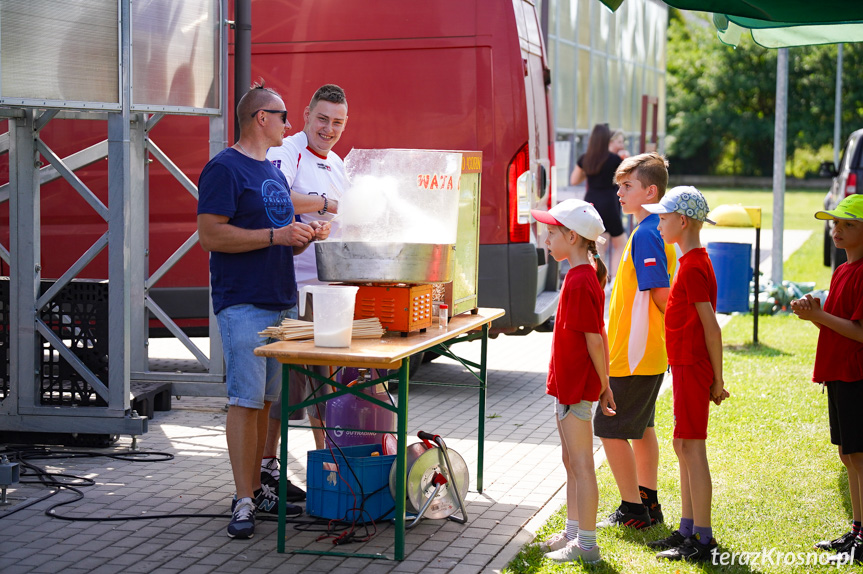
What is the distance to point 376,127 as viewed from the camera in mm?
8125

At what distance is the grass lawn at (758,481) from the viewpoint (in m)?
4.65

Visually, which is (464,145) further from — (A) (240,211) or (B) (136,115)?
(A) (240,211)

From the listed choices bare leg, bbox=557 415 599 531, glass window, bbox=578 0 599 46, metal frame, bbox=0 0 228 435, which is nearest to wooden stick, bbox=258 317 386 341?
bare leg, bbox=557 415 599 531

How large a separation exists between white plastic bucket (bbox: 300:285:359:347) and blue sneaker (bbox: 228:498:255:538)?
96 centimetres

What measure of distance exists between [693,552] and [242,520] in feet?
6.61

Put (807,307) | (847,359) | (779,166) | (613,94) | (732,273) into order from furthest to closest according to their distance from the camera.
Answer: (613,94)
(779,166)
(732,273)
(847,359)
(807,307)

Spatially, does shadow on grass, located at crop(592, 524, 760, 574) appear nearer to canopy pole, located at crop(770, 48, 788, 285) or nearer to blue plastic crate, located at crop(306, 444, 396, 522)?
blue plastic crate, located at crop(306, 444, 396, 522)

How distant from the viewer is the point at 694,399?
4527 mm

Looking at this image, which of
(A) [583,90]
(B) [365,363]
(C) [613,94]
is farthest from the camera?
(C) [613,94]

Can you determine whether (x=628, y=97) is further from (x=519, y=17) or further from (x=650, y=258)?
(x=650, y=258)

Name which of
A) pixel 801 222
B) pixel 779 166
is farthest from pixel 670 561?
pixel 801 222

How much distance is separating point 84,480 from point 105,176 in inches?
123

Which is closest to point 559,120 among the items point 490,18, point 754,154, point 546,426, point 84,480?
point 490,18

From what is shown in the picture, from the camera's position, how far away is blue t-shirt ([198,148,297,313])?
4879 millimetres
